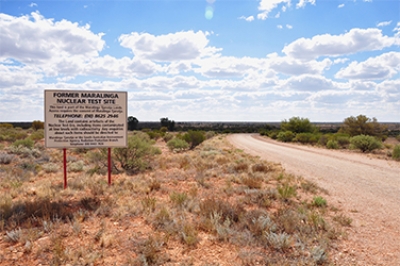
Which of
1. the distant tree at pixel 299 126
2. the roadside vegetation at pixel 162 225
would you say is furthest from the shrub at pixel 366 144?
the distant tree at pixel 299 126

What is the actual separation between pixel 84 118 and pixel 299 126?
47952 millimetres

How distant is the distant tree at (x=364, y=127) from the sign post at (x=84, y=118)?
121 ft

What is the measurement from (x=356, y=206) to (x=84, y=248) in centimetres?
705

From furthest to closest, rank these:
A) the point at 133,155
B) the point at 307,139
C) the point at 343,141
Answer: the point at 307,139
the point at 343,141
the point at 133,155

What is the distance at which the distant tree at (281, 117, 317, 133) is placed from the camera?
50697 millimetres

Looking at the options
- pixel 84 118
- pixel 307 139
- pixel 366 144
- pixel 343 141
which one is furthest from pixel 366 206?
pixel 307 139

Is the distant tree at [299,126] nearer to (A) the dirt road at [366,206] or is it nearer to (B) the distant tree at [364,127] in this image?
(B) the distant tree at [364,127]

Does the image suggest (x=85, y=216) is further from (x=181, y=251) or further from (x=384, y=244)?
(x=384, y=244)

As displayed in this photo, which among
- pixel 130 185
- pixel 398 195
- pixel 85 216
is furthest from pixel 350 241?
pixel 130 185

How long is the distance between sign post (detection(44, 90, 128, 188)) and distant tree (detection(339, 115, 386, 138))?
121 ft

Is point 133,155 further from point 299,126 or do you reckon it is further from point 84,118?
point 299,126

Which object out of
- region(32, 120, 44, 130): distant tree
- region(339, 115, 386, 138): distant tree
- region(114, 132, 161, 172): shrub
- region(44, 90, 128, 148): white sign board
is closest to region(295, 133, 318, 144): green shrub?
region(339, 115, 386, 138): distant tree

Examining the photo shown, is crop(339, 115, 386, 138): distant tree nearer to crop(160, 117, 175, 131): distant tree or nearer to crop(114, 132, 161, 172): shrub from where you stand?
crop(114, 132, 161, 172): shrub

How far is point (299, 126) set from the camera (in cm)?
5122
